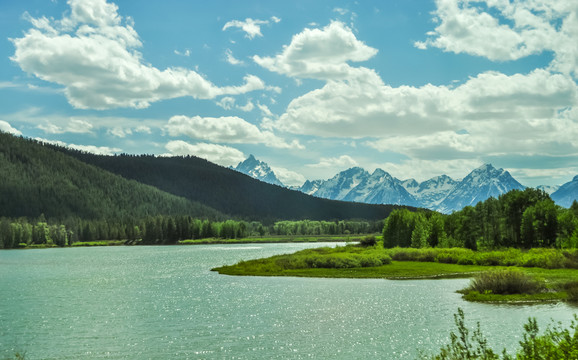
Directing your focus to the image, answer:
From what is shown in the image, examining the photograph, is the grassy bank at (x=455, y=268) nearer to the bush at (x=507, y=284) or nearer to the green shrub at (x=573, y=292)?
the bush at (x=507, y=284)

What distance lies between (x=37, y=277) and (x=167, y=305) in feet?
153

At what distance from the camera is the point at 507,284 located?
180 feet

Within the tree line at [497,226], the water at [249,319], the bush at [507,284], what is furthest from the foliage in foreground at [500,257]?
the bush at [507,284]

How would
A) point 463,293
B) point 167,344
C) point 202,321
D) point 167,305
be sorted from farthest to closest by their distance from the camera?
point 463,293 < point 167,305 < point 202,321 < point 167,344

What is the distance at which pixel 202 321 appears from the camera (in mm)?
43250

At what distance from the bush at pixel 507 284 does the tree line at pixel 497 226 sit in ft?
194

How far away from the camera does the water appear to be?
3366 cm

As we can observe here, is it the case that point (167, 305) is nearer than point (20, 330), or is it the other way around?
point (20, 330)

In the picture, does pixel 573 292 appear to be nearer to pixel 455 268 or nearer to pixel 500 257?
pixel 455 268

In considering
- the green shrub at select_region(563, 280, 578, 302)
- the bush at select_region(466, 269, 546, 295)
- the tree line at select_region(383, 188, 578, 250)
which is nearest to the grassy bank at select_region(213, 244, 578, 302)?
the bush at select_region(466, 269, 546, 295)

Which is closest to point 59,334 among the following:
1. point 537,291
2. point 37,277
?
point 537,291

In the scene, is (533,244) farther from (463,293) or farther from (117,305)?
(117,305)

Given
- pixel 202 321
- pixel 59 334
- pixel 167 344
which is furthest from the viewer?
pixel 202 321

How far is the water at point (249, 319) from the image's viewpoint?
3366cm
